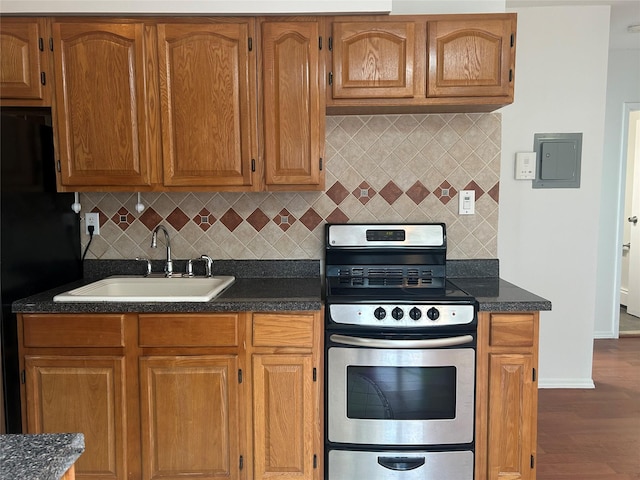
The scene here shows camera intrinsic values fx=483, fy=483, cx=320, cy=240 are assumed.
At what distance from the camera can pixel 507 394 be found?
2.05m

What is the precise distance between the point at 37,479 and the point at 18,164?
1.80m

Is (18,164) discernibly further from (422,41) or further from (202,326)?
(422,41)

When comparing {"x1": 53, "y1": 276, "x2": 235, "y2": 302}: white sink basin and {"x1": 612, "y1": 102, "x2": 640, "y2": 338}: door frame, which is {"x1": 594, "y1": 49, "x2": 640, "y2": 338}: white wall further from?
{"x1": 53, "y1": 276, "x2": 235, "y2": 302}: white sink basin

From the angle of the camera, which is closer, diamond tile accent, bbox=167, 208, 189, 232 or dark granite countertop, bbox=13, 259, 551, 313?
dark granite countertop, bbox=13, 259, 551, 313

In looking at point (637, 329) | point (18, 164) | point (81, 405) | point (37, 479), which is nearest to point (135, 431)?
point (81, 405)

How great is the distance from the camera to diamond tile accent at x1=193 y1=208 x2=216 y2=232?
265 centimetres

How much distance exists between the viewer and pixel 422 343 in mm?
2033

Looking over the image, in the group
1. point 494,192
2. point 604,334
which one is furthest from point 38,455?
point 604,334

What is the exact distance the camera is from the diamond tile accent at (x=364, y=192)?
2.65 m

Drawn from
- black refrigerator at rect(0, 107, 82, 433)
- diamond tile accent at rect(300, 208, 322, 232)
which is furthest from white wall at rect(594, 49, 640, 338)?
black refrigerator at rect(0, 107, 82, 433)

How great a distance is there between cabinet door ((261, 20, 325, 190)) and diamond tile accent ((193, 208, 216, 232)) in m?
0.53

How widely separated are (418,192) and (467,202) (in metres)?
0.27

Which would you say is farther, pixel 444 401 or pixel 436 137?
pixel 436 137

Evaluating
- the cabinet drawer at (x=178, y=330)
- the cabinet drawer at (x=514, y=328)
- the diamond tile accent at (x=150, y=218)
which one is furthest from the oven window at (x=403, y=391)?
the diamond tile accent at (x=150, y=218)
